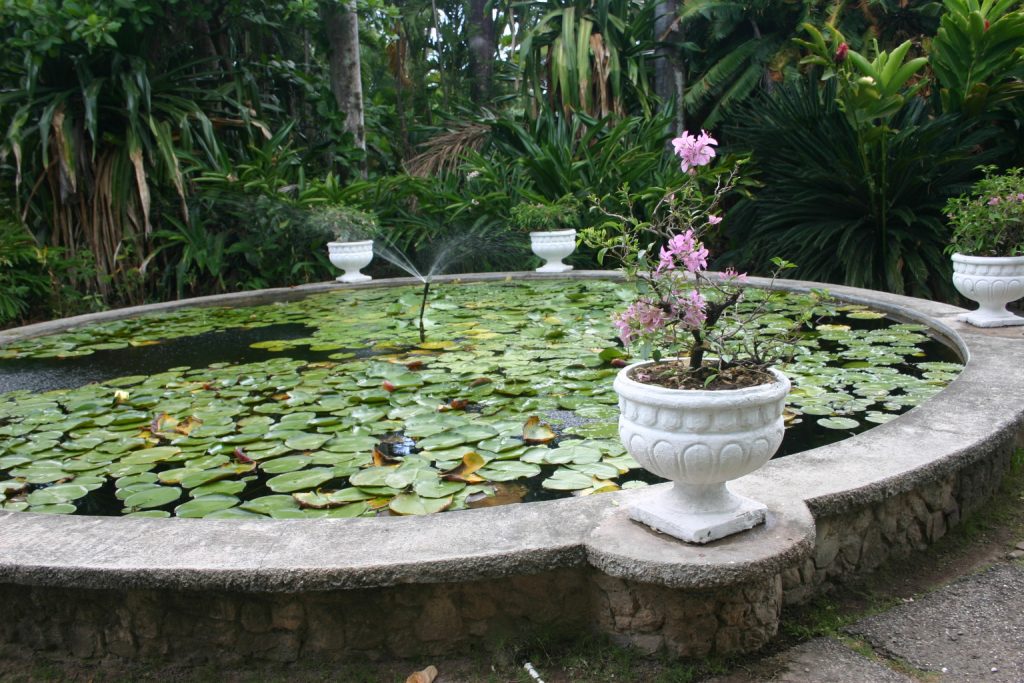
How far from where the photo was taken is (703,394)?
5.81ft

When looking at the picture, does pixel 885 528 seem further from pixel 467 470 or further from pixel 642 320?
pixel 467 470

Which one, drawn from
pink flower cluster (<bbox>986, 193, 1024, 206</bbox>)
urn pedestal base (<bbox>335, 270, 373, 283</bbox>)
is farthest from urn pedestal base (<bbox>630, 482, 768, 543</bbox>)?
urn pedestal base (<bbox>335, 270, 373, 283</bbox>)

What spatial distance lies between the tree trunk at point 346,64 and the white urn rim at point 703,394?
→ 715cm

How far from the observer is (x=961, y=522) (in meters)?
2.46

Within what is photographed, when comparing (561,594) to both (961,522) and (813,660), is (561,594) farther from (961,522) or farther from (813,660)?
(961,522)

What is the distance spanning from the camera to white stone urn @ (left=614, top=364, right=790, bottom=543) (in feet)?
5.87

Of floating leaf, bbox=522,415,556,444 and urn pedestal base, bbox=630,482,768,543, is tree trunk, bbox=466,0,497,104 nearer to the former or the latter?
floating leaf, bbox=522,415,556,444

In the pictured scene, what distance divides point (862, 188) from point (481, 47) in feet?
28.6

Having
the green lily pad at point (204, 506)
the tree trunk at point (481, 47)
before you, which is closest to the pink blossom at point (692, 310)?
the green lily pad at point (204, 506)

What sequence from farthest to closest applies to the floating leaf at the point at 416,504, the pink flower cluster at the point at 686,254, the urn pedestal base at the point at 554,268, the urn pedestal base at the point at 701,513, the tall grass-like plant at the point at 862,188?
the urn pedestal base at the point at 554,268
the tall grass-like plant at the point at 862,188
the floating leaf at the point at 416,504
the pink flower cluster at the point at 686,254
the urn pedestal base at the point at 701,513

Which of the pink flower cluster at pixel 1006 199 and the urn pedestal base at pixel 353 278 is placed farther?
the urn pedestal base at pixel 353 278

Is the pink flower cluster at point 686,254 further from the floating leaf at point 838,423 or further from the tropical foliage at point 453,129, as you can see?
the tropical foliage at point 453,129

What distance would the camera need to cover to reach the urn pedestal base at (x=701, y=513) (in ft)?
6.18

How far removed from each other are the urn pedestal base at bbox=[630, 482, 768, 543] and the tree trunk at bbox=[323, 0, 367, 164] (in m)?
7.19
